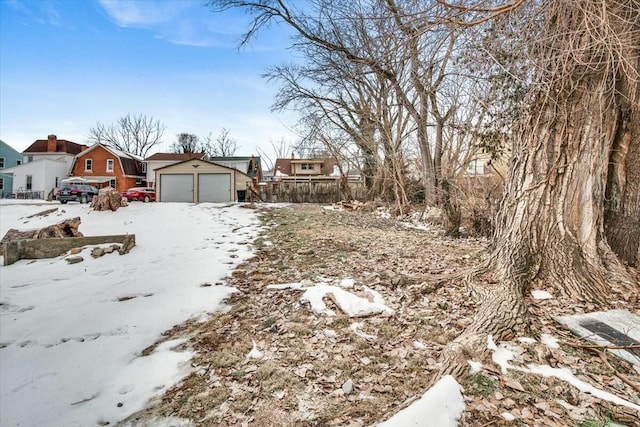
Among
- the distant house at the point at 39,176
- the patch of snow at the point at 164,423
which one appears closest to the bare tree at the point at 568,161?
the patch of snow at the point at 164,423

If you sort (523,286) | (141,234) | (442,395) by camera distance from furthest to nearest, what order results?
1. (141,234)
2. (523,286)
3. (442,395)

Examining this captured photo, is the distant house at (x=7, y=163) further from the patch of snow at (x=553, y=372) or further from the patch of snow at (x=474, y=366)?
the patch of snow at (x=553, y=372)

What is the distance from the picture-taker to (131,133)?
35688 mm

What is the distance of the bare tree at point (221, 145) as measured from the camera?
3878 centimetres

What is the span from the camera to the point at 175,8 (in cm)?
791

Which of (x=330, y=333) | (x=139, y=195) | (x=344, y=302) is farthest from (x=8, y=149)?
(x=330, y=333)

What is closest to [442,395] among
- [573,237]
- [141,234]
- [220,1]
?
[573,237]

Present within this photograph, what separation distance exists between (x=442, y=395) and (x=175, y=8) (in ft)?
33.6

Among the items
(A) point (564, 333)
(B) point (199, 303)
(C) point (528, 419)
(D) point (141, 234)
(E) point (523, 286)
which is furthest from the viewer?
(D) point (141, 234)

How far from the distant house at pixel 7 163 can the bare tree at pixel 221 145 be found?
59.2 feet

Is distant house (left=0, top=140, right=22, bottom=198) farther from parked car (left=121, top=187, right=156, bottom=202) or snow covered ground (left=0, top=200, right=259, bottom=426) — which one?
snow covered ground (left=0, top=200, right=259, bottom=426)

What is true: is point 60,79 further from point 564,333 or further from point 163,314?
point 564,333

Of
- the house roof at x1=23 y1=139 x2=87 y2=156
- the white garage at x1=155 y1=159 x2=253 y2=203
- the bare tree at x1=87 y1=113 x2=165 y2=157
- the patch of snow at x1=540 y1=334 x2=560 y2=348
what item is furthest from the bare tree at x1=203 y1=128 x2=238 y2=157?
the patch of snow at x1=540 y1=334 x2=560 y2=348

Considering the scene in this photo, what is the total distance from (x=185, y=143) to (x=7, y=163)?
16487 millimetres
